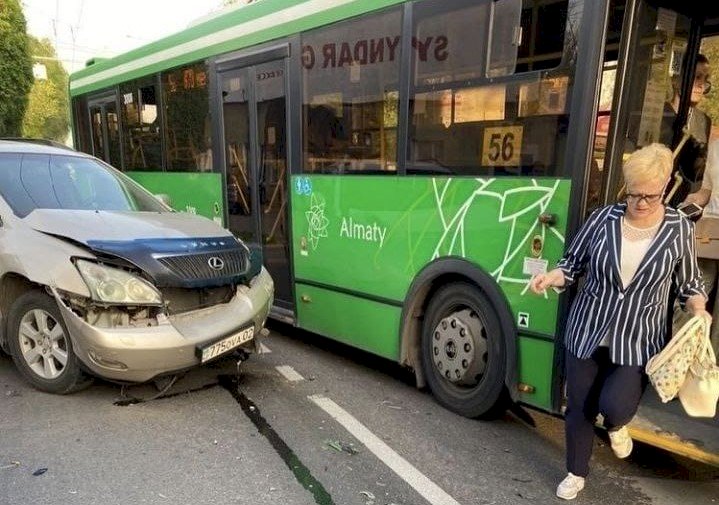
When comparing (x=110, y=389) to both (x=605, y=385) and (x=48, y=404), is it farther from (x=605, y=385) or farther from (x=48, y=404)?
(x=605, y=385)

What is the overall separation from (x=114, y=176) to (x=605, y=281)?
14.1 feet

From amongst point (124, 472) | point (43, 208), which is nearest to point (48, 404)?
point (124, 472)

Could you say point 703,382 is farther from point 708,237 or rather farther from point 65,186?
point 65,186

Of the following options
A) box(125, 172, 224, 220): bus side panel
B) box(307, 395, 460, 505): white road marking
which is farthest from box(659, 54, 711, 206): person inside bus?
box(125, 172, 224, 220): bus side panel

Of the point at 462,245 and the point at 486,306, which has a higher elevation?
the point at 462,245

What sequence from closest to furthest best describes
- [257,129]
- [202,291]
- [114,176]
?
[202,291] → [114,176] → [257,129]

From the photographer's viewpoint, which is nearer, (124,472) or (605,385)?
(605,385)

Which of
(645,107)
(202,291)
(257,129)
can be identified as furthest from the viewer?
(257,129)

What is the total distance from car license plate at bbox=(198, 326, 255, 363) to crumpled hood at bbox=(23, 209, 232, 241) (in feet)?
2.70

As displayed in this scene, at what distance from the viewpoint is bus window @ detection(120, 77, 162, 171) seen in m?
7.23

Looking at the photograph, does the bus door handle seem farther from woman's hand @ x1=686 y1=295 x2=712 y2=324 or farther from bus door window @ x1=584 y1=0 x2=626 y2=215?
woman's hand @ x1=686 y1=295 x2=712 y2=324

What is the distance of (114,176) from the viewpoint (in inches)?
200

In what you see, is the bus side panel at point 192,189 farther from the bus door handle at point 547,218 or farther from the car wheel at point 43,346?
the bus door handle at point 547,218

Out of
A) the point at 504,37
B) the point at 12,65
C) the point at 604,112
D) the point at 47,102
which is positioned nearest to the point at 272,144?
the point at 504,37
